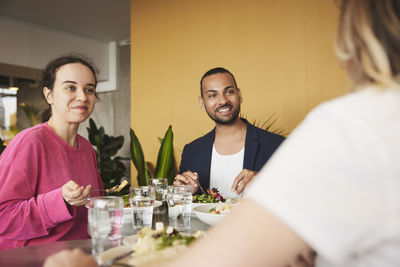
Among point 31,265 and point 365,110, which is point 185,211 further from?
point 365,110

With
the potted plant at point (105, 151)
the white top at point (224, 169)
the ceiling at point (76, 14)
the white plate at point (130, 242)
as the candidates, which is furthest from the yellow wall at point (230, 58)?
the white plate at point (130, 242)

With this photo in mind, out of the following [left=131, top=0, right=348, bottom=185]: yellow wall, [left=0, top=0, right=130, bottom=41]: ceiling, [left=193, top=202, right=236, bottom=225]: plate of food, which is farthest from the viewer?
[left=0, top=0, right=130, bottom=41]: ceiling

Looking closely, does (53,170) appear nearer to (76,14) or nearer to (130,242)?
(130,242)

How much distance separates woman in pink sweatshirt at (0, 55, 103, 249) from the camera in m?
1.57

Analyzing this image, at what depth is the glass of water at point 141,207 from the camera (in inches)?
58.9

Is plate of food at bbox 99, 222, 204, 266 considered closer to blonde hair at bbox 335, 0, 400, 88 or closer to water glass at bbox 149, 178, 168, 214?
blonde hair at bbox 335, 0, 400, 88

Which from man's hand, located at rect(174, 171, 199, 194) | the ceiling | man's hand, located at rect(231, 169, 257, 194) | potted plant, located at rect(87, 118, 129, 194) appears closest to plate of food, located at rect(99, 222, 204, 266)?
man's hand, located at rect(231, 169, 257, 194)

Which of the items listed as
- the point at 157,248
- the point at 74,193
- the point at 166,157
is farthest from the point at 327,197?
the point at 166,157

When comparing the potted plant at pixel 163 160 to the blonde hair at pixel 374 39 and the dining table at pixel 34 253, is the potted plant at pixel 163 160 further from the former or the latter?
the blonde hair at pixel 374 39

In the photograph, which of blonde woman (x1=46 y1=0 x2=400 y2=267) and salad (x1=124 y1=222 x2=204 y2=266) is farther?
salad (x1=124 y1=222 x2=204 y2=266)

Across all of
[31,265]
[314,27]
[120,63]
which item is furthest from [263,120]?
[120,63]

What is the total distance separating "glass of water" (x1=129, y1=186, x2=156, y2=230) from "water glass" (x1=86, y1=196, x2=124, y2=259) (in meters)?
0.33

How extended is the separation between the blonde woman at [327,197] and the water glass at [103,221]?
23.1 inches

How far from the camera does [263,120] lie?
3717 mm
